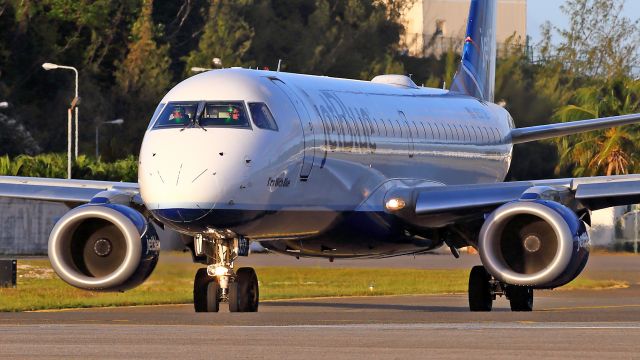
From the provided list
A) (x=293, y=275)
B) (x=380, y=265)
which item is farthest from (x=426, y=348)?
(x=380, y=265)

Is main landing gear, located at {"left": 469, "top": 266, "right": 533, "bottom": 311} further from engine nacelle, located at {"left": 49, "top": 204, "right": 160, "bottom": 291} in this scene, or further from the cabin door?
engine nacelle, located at {"left": 49, "top": 204, "right": 160, "bottom": 291}

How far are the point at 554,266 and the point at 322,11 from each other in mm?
98897

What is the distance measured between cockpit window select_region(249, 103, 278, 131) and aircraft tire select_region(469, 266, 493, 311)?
19.9ft

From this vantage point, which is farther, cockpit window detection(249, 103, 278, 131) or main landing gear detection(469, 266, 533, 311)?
main landing gear detection(469, 266, 533, 311)

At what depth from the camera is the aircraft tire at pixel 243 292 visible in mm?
27875

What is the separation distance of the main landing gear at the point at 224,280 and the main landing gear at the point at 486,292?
15.7ft

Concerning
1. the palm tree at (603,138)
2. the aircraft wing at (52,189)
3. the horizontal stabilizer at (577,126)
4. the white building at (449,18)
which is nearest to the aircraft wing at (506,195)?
the aircraft wing at (52,189)

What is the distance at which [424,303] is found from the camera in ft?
115

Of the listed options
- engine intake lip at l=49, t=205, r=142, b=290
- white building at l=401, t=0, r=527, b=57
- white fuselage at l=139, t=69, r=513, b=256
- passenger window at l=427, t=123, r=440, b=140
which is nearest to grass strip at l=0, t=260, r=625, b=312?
engine intake lip at l=49, t=205, r=142, b=290

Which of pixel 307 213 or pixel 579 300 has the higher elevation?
pixel 307 213

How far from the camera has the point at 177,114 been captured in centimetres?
2681

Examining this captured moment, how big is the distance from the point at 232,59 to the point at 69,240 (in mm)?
80962

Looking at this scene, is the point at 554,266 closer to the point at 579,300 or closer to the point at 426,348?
the point at 426,348

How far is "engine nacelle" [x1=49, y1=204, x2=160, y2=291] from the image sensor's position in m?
26.7
